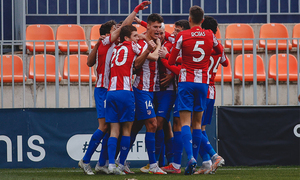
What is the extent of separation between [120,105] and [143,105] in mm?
360

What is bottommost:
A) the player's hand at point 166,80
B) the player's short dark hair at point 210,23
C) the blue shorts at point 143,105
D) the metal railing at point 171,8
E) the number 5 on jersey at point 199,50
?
the blue shorts at point 143,105

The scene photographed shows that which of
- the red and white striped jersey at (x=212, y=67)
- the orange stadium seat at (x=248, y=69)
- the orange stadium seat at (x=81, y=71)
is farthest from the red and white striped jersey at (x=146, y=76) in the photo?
the orange stadium seat at (x=248, y=69)

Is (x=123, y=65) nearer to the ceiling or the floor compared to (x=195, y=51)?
nearer to the floor

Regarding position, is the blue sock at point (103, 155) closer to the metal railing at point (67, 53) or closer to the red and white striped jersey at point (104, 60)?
the red and white striped jersey at point (104, 60)

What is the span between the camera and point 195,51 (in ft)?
18.3

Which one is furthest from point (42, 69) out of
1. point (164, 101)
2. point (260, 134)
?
point (260, 134)

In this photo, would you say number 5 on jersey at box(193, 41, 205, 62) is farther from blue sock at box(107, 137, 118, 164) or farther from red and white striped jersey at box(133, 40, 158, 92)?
blue sock at box(107, 137, 118, 164)

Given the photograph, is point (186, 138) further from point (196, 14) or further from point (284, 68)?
point (284, 68)

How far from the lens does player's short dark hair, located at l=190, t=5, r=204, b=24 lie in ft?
18.2

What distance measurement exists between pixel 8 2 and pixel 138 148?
6.42 m

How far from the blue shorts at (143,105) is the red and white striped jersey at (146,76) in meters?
0.07

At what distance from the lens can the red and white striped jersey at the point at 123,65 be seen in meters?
5.71

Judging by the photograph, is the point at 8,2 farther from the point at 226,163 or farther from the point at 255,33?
the point at 226,163

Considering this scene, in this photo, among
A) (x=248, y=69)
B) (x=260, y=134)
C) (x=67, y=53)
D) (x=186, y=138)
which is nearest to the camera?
(x=186, y=138)
